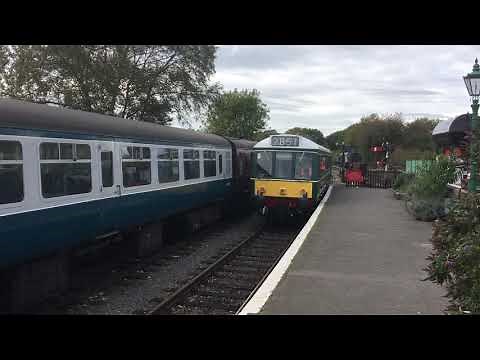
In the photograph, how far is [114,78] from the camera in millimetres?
27953

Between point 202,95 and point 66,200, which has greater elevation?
point 202,95

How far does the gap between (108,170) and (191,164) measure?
14.9ft

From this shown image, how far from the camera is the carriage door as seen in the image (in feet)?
→ 27.4

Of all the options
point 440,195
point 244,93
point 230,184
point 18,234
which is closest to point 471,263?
point 18,234

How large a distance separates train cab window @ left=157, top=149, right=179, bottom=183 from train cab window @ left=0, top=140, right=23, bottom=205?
4652 mm

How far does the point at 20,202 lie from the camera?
6.22 meters

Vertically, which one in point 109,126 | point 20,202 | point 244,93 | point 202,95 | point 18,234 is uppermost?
point 244,93

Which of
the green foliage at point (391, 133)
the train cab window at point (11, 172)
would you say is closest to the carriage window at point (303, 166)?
the train cab window at point (11, 172)

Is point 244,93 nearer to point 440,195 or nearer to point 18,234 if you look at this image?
point 440,195

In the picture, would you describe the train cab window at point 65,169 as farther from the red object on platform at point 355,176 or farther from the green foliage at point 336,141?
the green foliage at point 336,141

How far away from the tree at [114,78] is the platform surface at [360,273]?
19095 mm

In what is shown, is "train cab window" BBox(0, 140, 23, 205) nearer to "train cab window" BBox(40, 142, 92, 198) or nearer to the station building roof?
"train cab window" BBox(40, 142, 92, 198)

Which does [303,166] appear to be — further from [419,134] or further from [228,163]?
Result: [419,134]
